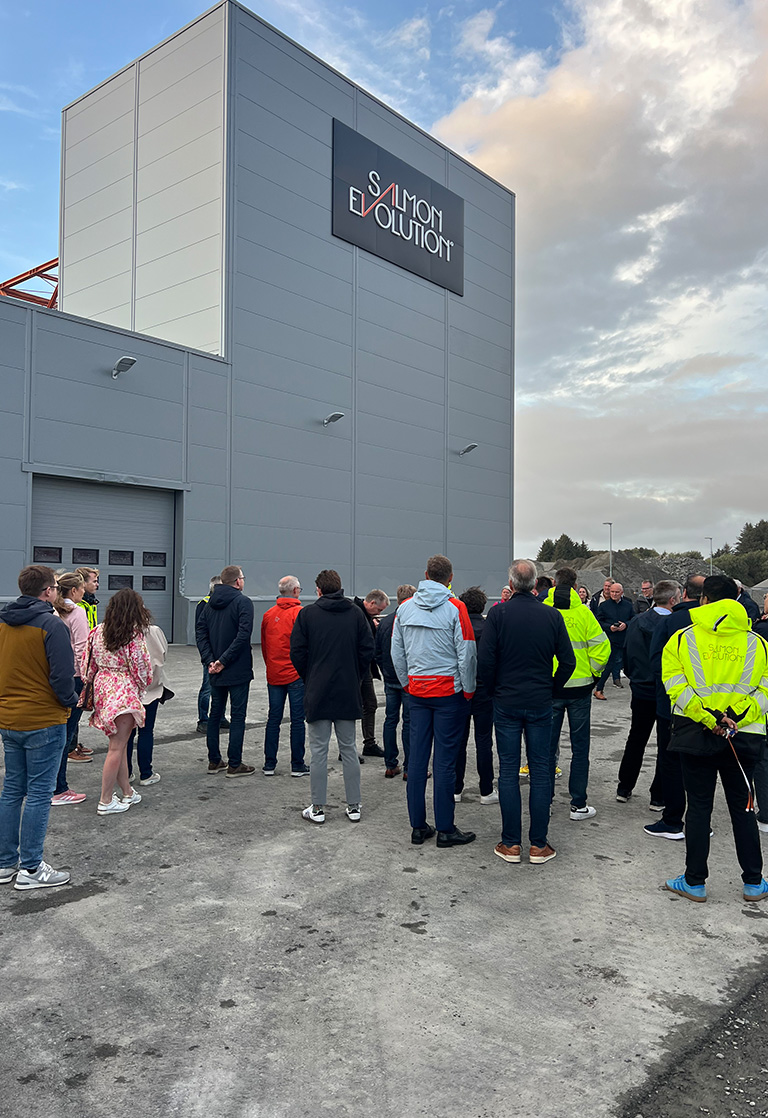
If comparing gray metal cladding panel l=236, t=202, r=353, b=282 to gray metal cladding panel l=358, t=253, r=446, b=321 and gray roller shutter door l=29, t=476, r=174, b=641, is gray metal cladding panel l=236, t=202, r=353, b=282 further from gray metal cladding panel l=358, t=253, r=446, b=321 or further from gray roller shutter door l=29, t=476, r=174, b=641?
gray roller shutter door l=29, t=476, r=174, b=641

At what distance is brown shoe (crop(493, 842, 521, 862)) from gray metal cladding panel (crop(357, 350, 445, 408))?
19.0m

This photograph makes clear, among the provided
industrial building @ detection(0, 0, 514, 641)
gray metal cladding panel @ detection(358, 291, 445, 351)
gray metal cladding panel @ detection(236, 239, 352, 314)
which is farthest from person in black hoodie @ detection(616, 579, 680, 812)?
gray metal cladding panel @ detection(358, 291, 445, 351)

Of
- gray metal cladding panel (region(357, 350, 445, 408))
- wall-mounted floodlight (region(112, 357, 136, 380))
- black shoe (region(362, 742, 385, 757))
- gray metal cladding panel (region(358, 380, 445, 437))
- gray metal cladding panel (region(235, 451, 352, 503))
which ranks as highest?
gray metal cladding panel (region(357, 350, 445, 408))

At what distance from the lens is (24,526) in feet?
51.1

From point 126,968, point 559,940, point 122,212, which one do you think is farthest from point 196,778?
point 122,212

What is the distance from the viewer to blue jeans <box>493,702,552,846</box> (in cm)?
517

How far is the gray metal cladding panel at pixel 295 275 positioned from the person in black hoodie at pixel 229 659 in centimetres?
1431

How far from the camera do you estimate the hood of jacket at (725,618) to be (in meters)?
4.57

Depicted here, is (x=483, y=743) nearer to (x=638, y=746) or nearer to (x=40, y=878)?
(x=638, y=746)

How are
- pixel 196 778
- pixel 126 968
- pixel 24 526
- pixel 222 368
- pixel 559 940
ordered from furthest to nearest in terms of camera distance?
pixel 222 368 → pixel 24 526 → pixel 196 778 → pixel 559 940 → pixel 126 968

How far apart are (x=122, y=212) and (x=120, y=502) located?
10113 mm

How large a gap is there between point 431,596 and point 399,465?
18836 mm

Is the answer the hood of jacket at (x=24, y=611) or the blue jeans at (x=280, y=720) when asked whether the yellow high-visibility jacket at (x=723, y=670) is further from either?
the hood of jacket at (x=24, y=611)

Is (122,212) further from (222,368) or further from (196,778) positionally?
(196,778)
